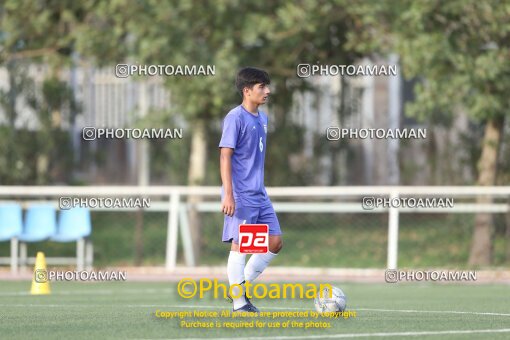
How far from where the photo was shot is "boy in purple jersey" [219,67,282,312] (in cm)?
960

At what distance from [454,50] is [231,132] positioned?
1006 cm

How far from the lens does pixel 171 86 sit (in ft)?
67.5

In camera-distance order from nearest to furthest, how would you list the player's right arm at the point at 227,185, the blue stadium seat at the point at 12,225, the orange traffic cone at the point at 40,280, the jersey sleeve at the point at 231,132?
the player's right arm at the point at 227,185 → the jersey sleeve at the point at 231,132 → the orange traffic cone at the point at 40,280 → the blue stadium seat at the point at 12,225

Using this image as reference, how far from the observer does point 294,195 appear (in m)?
20.2

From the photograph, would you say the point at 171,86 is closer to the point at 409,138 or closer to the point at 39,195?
the point at 39,195

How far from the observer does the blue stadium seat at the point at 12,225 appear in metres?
20.0

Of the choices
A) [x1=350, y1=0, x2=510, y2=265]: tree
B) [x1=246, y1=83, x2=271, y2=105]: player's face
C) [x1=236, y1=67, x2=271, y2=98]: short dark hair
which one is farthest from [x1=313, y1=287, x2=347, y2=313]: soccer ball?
[x1=350, y1=0, x2=510, y2=265]: tree

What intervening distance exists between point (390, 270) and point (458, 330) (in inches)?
388

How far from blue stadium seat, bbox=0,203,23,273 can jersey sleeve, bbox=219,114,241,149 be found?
1098 cm

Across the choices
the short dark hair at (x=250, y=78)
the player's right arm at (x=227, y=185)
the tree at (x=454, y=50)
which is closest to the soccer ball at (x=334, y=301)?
the player's right arm at (x=227, y=185)

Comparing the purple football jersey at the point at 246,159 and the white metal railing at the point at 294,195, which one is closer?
the purple football jersey at the point at 246,159

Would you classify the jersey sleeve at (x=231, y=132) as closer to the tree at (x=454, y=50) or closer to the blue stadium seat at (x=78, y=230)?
the tree at (x=454, y=50)

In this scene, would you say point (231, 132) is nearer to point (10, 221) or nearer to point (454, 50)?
point (454, 50)

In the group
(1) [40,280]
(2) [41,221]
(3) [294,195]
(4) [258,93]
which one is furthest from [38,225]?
(4) [258,93]
